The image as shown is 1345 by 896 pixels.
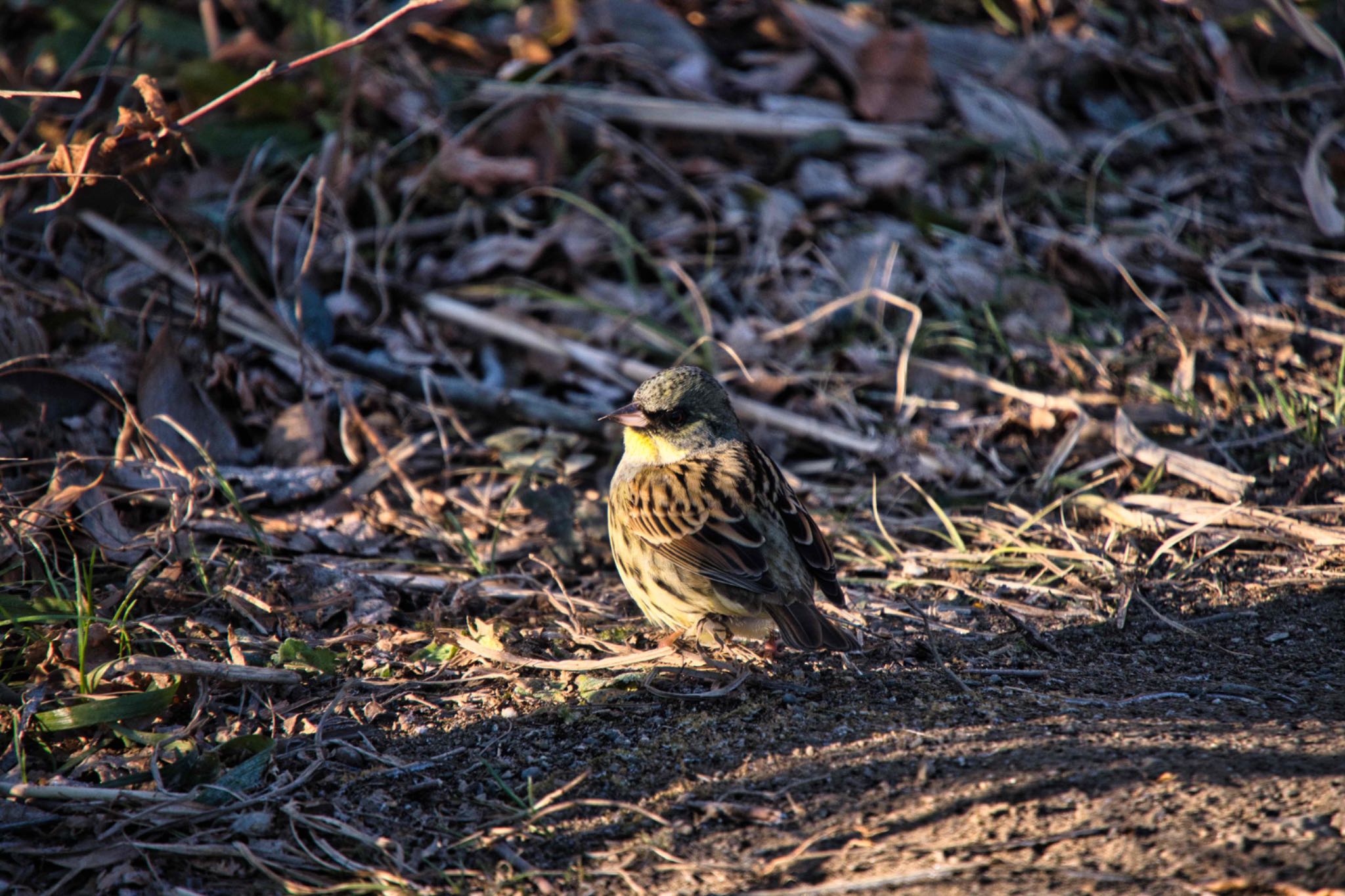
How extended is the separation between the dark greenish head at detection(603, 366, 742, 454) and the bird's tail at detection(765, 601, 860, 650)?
111 cm

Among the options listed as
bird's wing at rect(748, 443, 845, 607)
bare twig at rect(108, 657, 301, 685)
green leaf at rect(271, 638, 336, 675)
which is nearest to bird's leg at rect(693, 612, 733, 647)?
bird's wing at rect(748, 443, 845, 607)

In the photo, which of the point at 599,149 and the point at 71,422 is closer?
the point at 71,422

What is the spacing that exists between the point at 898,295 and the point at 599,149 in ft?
7.37

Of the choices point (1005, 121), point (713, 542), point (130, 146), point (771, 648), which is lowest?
point (771, 648)

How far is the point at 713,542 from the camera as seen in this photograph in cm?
426

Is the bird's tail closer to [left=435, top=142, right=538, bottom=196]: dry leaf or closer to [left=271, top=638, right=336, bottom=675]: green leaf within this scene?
[left=271, top=638, right=336, bottom=675]: green leaf

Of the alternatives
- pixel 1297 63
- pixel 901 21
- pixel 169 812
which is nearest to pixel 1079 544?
pixel 169 812

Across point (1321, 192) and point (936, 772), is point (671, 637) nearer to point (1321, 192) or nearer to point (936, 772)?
point (936, 772)

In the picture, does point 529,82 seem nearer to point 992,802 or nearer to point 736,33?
point 736,33

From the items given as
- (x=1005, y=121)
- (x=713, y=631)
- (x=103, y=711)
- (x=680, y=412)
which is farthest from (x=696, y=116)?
(x=103, y=711)

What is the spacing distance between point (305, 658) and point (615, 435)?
7.56ft

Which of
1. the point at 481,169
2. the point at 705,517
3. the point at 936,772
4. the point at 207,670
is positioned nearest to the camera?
the point at 936,772

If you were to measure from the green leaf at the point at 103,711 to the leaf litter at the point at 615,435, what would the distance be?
0.04 feet

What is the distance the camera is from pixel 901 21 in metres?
8.70
